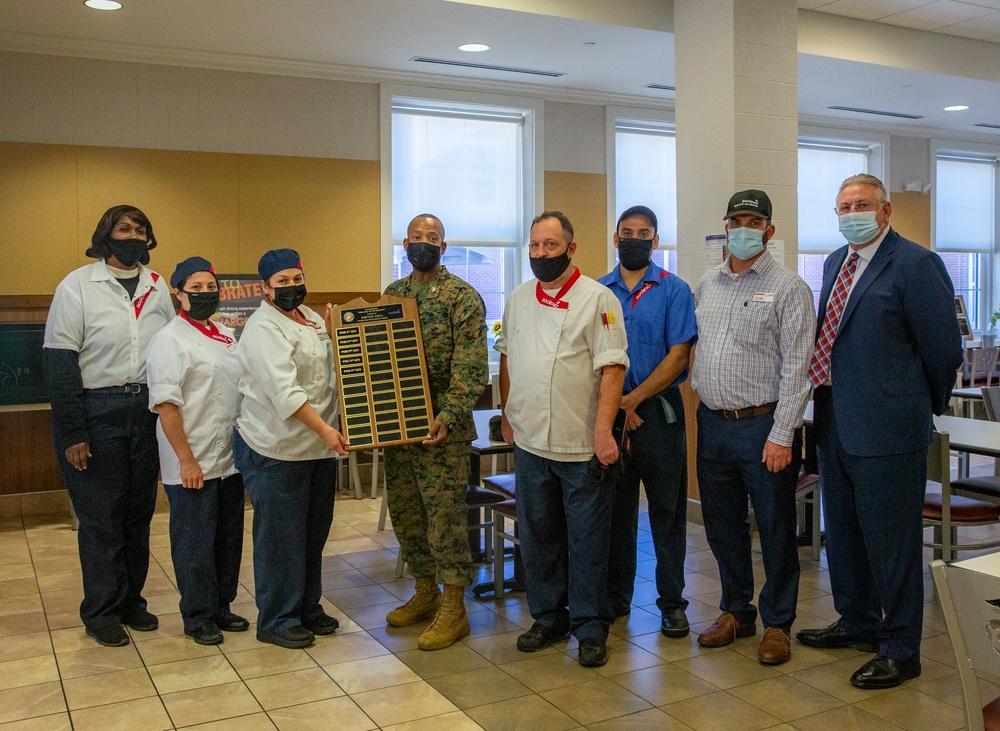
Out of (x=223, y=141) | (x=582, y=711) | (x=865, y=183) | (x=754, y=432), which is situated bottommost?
(x=582, y=711)

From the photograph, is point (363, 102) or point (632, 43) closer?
point (632, 43)

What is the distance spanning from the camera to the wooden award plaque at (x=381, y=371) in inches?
148

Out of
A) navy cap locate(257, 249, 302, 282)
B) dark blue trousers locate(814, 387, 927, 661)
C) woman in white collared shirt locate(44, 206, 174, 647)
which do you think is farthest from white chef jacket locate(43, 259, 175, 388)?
dark blue trousers locate(814, 387, 927, 661)

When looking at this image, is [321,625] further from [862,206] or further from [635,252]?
[862,206]

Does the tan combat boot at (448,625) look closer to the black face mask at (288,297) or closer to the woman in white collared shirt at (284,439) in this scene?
the woman in white collared shirt at (284,439)

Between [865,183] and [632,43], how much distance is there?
3736 mm

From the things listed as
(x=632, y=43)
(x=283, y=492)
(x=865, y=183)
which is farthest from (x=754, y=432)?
(x=632, y=43)

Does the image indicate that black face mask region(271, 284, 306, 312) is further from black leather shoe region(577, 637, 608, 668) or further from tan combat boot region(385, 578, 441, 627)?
black leather shoe region(577, 637, 608, 668)

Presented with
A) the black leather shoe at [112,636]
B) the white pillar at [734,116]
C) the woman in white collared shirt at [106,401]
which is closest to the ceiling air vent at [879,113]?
the white pillar at [734,116]

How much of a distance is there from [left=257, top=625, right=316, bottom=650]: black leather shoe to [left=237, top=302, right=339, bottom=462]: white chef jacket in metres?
0.70

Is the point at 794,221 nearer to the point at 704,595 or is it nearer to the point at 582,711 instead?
the point at 704,595

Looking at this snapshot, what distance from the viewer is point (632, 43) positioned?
265 inches

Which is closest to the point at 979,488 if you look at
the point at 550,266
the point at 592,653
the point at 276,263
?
the point at 592,653

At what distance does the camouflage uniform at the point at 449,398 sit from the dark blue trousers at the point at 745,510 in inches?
36.7
